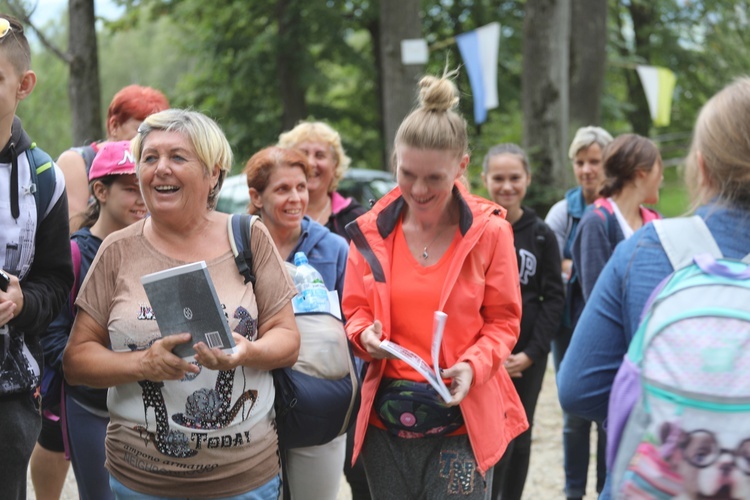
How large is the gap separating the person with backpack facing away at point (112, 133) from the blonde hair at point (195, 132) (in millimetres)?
1227

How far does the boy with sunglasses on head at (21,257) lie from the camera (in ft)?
8.68

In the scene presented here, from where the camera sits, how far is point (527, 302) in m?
4.66

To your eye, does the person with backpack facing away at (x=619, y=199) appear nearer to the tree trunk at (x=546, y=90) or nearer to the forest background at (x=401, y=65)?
the forest background at (x=401, y=65)

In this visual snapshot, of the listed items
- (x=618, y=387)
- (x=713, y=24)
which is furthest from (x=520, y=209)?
(x=713, y=24)

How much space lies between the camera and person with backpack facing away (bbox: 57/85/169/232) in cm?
411

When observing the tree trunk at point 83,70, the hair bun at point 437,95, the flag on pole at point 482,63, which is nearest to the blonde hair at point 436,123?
the hair bun at point 437,95

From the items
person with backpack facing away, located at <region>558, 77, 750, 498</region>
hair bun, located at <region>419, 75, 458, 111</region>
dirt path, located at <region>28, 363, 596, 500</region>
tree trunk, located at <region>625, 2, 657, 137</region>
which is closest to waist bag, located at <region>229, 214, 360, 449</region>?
hair bun, located at <region>419, 75, 458, 111</region>

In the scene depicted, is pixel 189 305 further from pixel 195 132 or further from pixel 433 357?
pixel 433 357

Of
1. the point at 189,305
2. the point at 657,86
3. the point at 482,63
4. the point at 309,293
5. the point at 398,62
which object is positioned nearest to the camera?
the point at 189,305

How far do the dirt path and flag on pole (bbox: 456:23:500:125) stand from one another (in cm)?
482

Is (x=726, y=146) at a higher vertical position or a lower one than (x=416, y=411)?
higher

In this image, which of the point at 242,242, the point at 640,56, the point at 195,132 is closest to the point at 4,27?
the point at 195,132

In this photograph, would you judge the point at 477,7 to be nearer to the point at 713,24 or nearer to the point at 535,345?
the point at 713,24

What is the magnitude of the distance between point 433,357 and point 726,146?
117 cm
